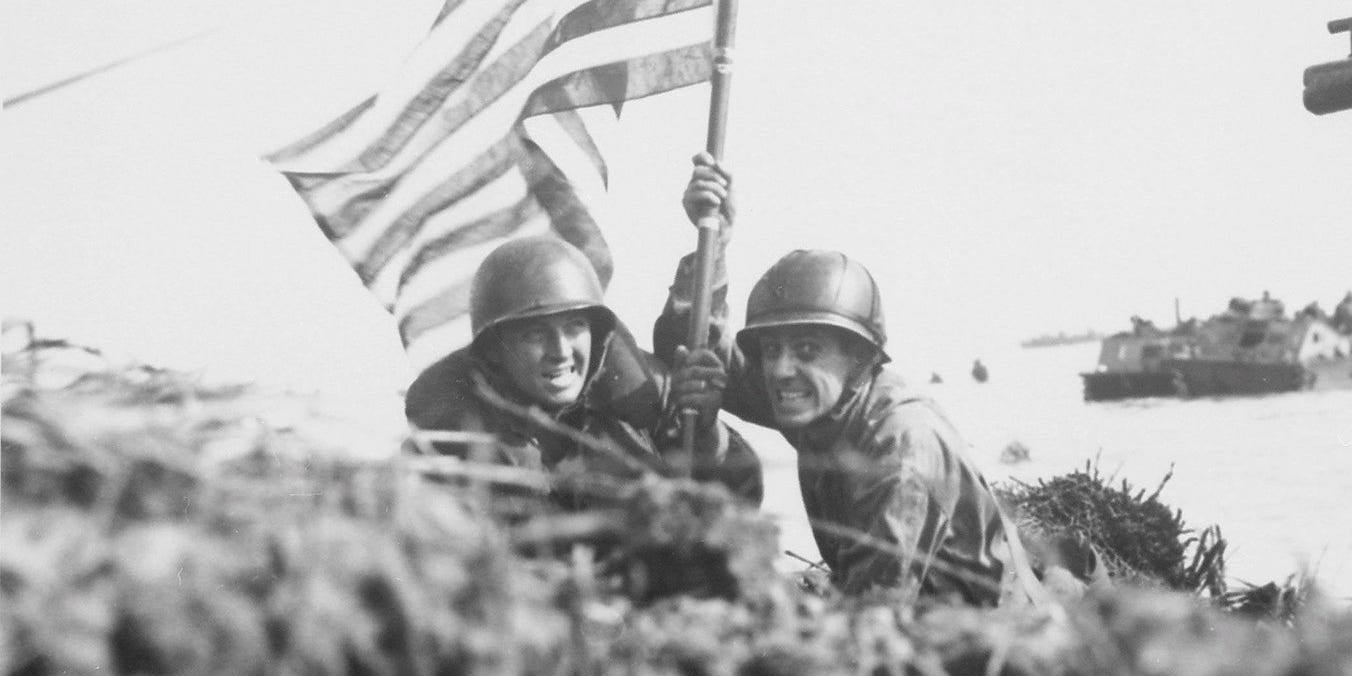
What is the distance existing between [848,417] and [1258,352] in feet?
157

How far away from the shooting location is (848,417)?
5699 millimetres

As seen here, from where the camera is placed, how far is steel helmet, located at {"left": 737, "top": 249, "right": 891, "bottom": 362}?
5805mm

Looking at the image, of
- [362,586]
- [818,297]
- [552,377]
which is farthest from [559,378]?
[362,586]

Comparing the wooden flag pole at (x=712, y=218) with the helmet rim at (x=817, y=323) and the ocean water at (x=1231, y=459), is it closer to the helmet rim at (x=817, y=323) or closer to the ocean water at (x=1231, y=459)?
the helmet rim at (x=817, y=323)

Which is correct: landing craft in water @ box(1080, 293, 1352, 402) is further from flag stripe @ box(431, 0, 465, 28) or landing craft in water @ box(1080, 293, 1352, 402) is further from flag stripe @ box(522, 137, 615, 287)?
flag stripe @ box(431, 0, 465, 28)

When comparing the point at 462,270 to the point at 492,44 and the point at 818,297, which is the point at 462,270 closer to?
the point at 492,44

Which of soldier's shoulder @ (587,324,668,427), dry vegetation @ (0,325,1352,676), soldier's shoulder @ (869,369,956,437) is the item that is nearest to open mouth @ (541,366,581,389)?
soldier's shoulder @ (587,324,668,427)

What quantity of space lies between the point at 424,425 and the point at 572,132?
2.26 metres

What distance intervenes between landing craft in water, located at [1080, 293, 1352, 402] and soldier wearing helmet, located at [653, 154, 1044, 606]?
4549cm

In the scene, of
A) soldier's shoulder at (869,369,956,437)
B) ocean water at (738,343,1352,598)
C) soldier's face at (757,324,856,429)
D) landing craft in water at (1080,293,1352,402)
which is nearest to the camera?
soldier's shoulder at (869,369,956,437)

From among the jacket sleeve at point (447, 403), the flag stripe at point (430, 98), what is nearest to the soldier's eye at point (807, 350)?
the jacket sleeve at point (447, 403)

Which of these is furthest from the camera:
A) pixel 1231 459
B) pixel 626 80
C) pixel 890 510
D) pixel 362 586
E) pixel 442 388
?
pixel 1231 459

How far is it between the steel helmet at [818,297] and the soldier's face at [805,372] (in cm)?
8

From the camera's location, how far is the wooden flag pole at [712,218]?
6348 mm
